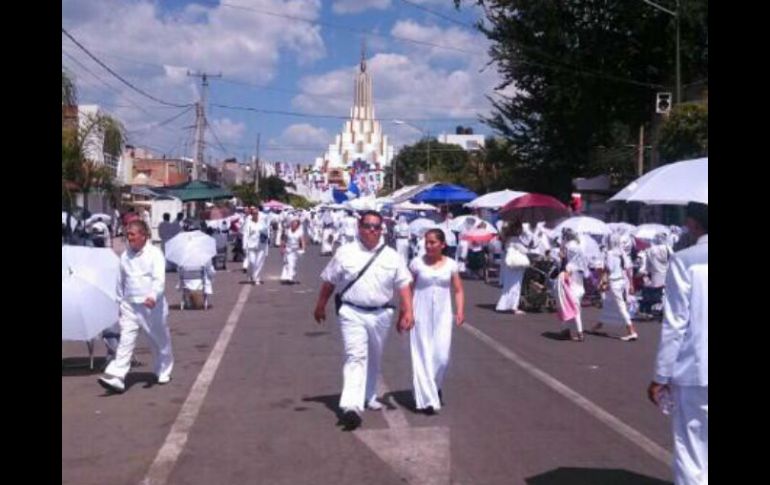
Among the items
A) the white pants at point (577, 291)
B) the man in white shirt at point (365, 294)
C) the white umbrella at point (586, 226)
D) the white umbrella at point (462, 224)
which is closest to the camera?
the man in white shirt at point (365, 294)

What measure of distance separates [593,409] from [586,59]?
1004 inches

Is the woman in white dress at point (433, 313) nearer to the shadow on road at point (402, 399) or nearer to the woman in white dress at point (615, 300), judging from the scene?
the shadow on road at point (402, 399)

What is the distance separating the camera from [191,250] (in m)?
17.6

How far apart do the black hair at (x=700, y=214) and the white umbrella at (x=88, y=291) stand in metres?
6.34

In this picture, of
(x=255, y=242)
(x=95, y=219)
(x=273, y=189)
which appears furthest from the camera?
(x=273, y=189)

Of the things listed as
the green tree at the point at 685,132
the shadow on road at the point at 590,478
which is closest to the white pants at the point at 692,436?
the shadow on road at the point at 590,478

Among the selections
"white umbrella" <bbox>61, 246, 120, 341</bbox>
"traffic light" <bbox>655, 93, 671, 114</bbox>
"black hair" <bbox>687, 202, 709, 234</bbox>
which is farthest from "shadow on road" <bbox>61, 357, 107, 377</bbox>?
"traffic light" <bbox>655, 93, 671, 114</bbox>

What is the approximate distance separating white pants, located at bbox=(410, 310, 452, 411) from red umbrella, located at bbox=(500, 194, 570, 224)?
13.9 m

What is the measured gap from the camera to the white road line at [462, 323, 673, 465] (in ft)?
25.3

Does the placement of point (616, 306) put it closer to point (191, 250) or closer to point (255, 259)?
point (191, 250)

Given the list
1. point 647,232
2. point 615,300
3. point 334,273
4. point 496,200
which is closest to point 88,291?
point 334,273

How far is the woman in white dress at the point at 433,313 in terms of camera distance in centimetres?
913

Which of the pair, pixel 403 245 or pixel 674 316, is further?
pixel 403 245

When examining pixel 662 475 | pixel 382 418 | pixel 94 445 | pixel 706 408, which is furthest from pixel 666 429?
pixel 94 445
